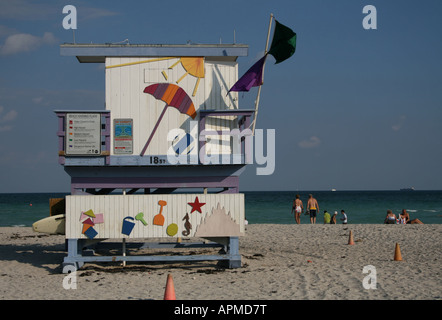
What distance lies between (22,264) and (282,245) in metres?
9.56

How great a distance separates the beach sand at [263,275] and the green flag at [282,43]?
19.4 ft

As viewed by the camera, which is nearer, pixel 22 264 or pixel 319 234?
pixel 22 264

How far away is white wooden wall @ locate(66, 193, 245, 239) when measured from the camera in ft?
46.5

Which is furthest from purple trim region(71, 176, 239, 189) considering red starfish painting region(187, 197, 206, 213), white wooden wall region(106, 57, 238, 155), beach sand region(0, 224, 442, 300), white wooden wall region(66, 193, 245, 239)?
beach sand region(0, 224, 442, 300)

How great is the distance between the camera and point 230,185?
14.8 meters

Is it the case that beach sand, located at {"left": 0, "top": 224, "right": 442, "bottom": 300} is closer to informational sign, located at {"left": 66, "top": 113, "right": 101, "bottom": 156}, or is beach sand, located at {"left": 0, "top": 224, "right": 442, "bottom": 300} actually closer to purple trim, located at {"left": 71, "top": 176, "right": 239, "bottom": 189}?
purple trim, located at {"left": 71, "top": 176, "right": 239, "bottom": 189}

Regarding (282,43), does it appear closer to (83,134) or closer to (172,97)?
(172,97)

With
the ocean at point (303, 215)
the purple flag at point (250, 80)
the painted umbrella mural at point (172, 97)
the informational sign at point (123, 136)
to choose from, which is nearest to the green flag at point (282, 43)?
the purple flag at point (250, 80)

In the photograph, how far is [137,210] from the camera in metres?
14.2

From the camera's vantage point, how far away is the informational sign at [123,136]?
1438 cm

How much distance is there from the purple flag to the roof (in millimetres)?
692
